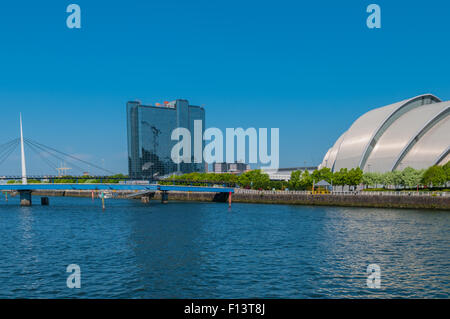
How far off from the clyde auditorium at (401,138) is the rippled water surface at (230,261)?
53.1 meters

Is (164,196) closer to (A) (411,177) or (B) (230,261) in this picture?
(A) (411,177)

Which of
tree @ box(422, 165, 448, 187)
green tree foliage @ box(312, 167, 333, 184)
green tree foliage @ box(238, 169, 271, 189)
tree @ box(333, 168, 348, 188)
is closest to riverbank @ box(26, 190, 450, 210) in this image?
tree @ box(422, 165, 448, 187)

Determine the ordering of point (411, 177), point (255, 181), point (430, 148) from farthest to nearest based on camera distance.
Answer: point (255, 181), point (430, 148), point (411, 177)

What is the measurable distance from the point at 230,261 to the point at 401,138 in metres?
83.8

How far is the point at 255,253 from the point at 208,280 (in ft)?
26.4

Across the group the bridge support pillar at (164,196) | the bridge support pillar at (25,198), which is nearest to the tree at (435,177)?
the bridge support pillar at (164,196)

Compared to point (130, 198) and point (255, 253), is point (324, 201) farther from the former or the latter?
point (130, 198)

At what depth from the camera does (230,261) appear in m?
25.8

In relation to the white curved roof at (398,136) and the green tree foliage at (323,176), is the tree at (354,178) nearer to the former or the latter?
the green tree foliage at (323,176)

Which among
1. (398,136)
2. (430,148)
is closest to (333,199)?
(430,148)

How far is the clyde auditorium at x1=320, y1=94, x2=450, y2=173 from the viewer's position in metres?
89.8

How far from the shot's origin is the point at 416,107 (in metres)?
106

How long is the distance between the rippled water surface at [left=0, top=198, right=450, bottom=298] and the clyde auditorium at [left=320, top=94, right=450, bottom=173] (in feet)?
174
